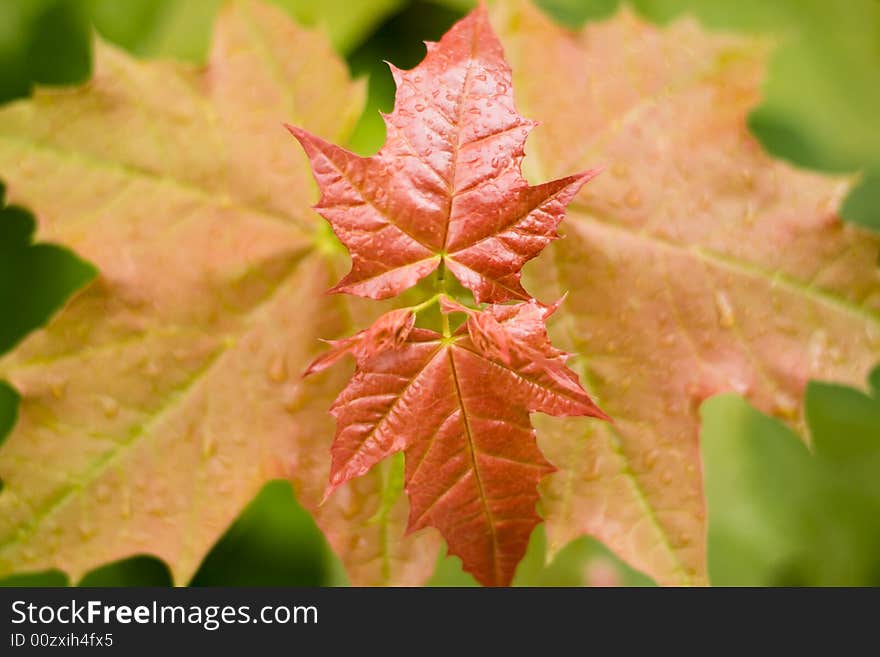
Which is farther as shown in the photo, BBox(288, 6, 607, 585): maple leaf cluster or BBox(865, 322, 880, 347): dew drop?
BBox(865, 322, 880, 347): dew drop

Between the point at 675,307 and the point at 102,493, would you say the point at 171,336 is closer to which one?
the point at 102,493

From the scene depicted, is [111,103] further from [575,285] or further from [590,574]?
[590,574]

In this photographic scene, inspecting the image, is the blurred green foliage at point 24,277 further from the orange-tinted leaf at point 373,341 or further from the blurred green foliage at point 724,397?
the orange-tinted leaf at point 373,341

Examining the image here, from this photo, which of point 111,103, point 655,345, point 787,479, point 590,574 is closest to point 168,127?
point 111,103

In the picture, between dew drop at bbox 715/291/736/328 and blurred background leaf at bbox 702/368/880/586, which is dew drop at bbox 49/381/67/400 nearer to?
dew drop at bbox 715/291/736/328

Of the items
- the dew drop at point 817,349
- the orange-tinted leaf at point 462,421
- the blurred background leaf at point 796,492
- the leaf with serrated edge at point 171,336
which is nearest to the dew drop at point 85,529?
the leaf with serrated edge at point 171,336

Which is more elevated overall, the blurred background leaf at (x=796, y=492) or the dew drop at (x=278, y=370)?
the dew drop at (x=278, y=370)

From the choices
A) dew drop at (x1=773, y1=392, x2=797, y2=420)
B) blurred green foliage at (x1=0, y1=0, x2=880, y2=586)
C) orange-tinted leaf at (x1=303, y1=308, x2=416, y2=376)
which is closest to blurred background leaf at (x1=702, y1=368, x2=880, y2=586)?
blurred green foliage at (x1=0, y1=0, x2=880, y2=586)
